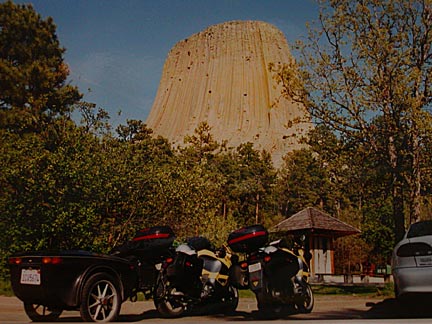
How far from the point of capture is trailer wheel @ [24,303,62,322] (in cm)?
491

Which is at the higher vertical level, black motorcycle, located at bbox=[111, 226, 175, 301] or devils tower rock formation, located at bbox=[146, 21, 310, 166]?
devils tower rock formation, located at bbox=[146, 21, 310, 166]

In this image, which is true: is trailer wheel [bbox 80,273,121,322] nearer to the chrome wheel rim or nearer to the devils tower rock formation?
the chrome wheel rim

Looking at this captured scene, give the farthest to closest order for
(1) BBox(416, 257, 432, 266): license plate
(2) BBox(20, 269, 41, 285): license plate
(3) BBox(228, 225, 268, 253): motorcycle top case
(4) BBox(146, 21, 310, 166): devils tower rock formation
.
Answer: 1. (4) BBox(146, 21, 310, 166): devils tower rock formation
2. (3) BBox(228, 225, 268, 253): motorcycle top case
3. (1) BBox(416, 257, 432, 266): license plate
4. (2) BBox(20, 269, 41, 285): license plate

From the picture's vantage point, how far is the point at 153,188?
1050 cm

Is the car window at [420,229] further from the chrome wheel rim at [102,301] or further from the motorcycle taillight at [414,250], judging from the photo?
the chrome wheel rim at [102,301]

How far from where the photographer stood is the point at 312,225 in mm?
15742

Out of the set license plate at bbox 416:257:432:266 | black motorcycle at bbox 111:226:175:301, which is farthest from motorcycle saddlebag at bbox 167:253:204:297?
license plate at bbox 416:257:432:266

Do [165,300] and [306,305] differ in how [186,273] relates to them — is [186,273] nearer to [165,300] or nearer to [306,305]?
[165,300]

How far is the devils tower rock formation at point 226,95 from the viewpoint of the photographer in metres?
13.1

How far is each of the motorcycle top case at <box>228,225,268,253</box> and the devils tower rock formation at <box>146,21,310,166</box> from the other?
5813 millimetres

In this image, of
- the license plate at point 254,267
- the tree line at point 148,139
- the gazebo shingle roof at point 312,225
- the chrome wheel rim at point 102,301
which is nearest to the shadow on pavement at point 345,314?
the chrome wheel rim at point 102,301

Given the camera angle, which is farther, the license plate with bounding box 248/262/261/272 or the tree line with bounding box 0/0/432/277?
the tree line with bounding box 0/0/432/277

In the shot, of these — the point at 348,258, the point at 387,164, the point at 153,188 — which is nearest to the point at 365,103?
the point at 387,164

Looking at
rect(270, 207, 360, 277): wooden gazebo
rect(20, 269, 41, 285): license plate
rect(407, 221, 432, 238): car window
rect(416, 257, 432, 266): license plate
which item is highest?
rect(270, 207, 360, 277): wooden gazebo
